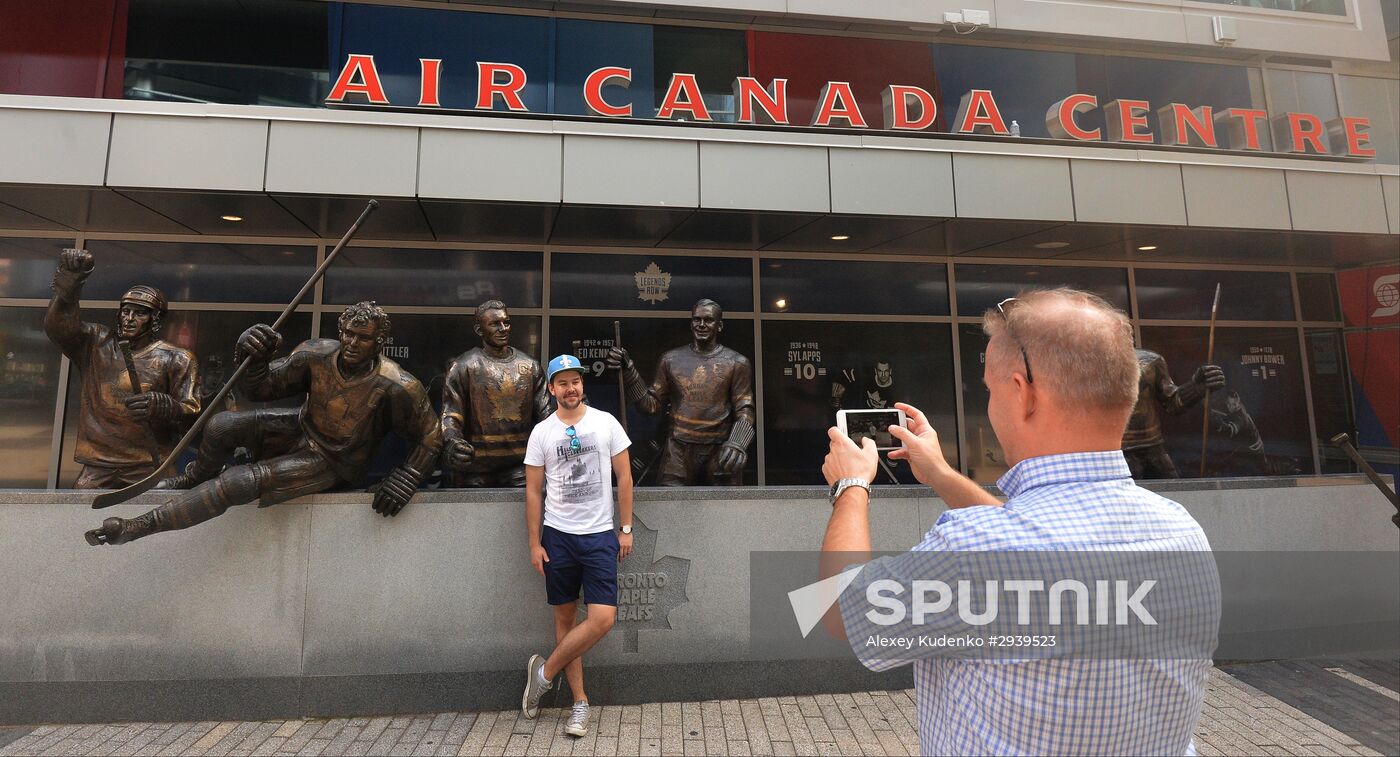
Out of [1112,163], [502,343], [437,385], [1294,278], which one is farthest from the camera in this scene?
[1294,278]

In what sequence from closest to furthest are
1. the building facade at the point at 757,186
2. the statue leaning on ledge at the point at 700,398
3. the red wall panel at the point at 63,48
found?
the statue leaning on ledge at the point at 700,398
the building facade at the point at 757,186
the red wall panel at the point at 63,48

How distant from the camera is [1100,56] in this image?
24.9ft

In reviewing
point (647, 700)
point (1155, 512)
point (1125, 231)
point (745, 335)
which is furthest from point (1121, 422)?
point (1125, 231)

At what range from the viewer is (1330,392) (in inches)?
334

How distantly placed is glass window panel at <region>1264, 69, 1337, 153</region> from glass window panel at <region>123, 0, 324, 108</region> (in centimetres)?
1116

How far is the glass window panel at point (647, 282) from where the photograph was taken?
7230 millimetres

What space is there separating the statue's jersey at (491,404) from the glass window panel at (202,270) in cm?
343

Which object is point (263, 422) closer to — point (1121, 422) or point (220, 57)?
point (220, 57)

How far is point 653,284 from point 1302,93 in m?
8.53

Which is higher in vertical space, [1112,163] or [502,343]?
[1112,163]

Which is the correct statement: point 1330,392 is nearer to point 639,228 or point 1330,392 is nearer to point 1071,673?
point 639,228

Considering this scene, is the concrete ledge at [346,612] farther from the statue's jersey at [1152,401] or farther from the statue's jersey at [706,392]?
the statue's jersey at [1152,401]

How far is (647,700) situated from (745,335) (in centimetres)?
431

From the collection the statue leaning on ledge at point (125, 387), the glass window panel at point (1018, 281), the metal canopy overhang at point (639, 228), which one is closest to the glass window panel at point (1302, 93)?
the metal canopy overhang at point (639, 228)
